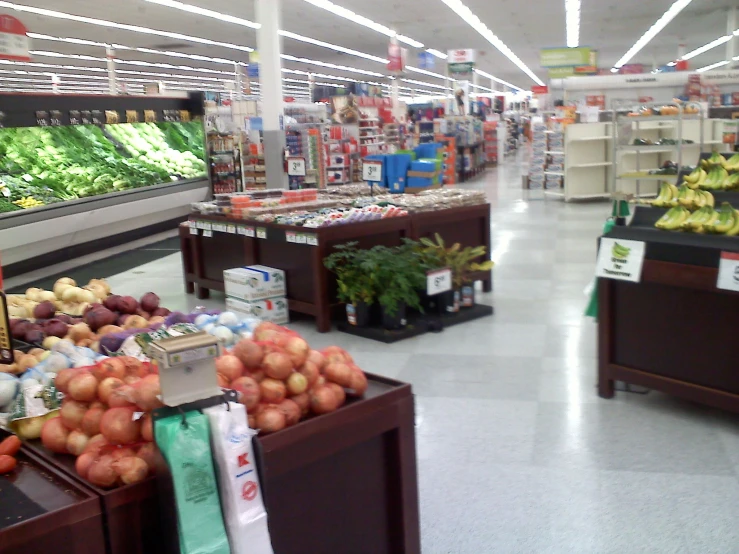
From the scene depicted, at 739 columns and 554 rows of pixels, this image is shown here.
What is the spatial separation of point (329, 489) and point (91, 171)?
8.83 metres

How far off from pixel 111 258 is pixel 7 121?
6.51ft

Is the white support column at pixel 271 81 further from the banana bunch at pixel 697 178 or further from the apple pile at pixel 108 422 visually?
the apple pile at pixel 108 422

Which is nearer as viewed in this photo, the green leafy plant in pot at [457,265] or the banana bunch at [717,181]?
the banana bunch at [717,181]

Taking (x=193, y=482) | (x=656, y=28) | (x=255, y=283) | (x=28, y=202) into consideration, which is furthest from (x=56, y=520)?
(x=656, y=28)

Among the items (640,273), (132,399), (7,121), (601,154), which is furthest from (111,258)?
(601,154)

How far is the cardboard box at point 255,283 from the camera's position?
5.79m

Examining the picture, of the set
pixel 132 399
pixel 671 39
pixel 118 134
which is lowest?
pixel 132 399

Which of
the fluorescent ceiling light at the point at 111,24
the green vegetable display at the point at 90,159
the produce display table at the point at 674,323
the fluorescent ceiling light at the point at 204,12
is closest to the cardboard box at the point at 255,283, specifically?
the produce display table at the point at 674,323

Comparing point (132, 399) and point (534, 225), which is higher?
point (132, 399)

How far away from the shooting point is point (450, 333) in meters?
5.48

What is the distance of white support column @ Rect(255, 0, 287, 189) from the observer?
10.5 m

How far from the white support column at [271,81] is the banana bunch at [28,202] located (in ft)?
10.7

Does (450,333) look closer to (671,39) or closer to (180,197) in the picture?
(180,197)

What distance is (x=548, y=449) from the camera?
350 cm
